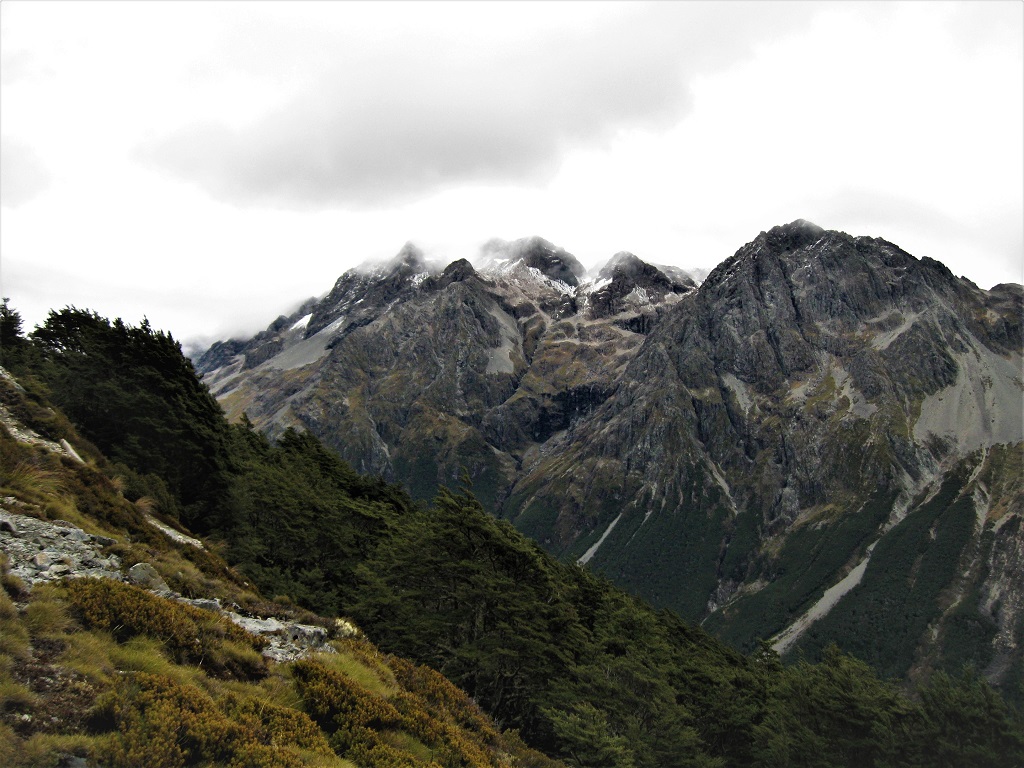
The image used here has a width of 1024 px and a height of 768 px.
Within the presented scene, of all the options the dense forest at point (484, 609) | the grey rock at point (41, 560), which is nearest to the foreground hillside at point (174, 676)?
the grey rock at point (41, 560)

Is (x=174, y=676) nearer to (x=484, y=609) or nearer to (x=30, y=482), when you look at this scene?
(x=30, y=482)

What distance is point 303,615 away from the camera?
19625 millimetres

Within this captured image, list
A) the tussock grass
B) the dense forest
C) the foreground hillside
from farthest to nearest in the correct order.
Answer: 1. the dense forest
2. the tussock grass
3. the foreground hillside

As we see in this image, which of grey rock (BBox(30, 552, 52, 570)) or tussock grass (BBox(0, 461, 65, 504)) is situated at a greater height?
tussock grass (BBox(0, 461, 65, 504))

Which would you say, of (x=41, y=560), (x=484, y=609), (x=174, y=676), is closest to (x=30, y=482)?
(x=41, y=560)

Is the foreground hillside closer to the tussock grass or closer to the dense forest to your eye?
the tussock grass

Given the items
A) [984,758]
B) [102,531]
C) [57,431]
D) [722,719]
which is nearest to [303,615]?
[102,531]

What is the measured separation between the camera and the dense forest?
29.6 metres

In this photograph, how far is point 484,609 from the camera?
100ft

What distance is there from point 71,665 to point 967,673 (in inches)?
2120

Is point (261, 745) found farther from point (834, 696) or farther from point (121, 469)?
point (834, 696)

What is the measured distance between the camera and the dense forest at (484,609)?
29.6 metres

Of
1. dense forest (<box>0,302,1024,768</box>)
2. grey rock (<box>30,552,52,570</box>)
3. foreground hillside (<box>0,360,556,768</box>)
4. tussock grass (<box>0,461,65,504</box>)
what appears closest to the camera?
foreground hillside (<box>0,360,556,768</box>)

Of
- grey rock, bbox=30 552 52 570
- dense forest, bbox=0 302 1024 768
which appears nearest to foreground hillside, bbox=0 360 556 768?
grey rock, bbox=30 552 52 570
